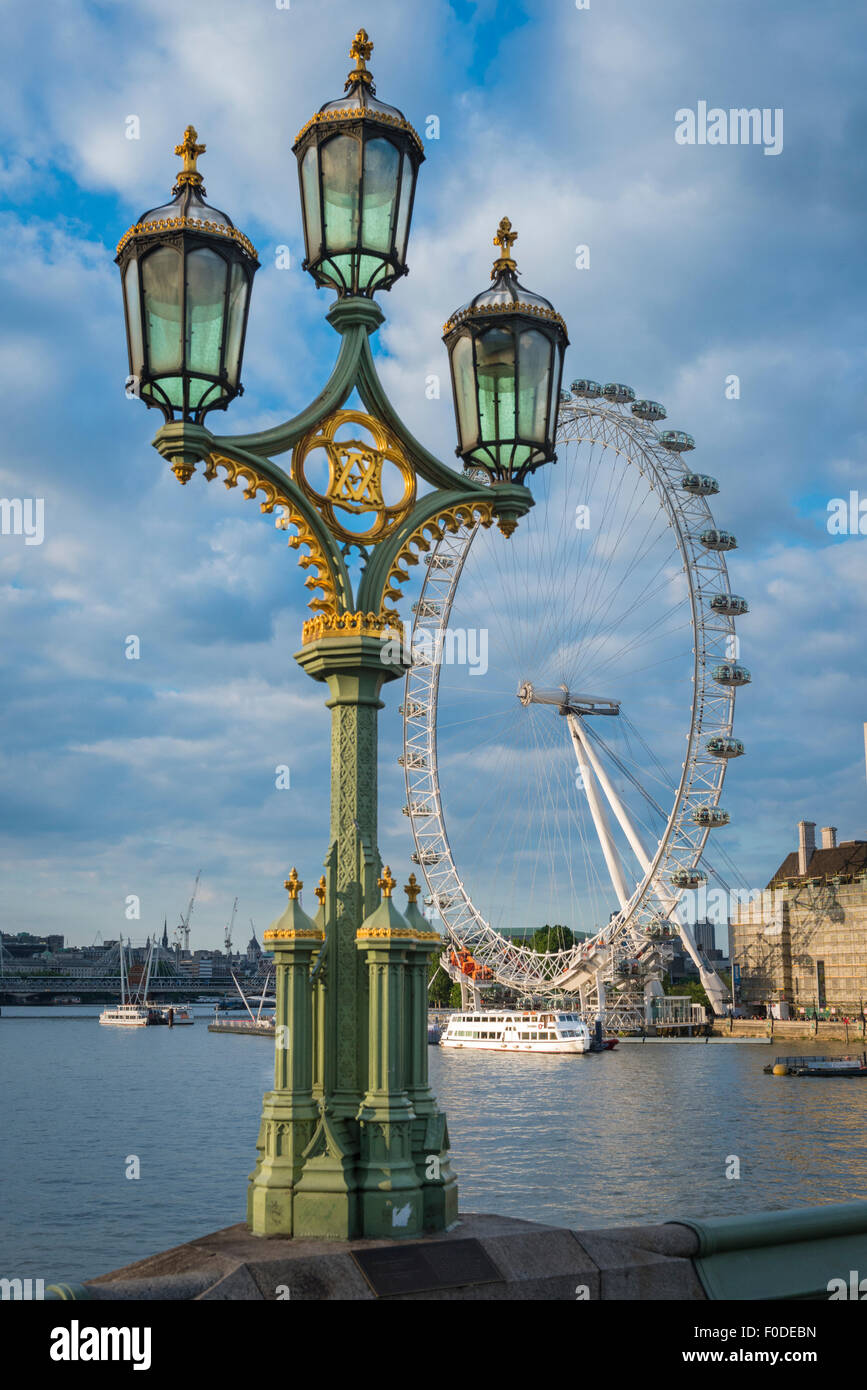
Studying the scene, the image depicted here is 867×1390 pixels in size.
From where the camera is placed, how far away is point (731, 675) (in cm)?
6981

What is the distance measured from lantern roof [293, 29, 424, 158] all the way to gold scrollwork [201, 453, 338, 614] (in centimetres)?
204

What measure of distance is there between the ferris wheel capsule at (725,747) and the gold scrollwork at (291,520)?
212 ft

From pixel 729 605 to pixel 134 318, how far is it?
6602 centimetres

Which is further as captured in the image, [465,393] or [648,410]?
[648,410]

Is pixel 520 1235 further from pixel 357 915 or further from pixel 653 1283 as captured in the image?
pixel 357 915

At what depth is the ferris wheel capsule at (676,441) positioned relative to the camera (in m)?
70.4

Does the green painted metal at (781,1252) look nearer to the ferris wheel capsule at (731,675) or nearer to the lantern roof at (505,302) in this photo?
the lantern roof at (505,302)

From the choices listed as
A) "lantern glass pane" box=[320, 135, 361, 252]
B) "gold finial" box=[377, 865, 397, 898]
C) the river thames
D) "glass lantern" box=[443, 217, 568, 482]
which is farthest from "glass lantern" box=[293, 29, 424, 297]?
the river thames

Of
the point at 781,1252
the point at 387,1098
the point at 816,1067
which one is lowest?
the point at 816,1067

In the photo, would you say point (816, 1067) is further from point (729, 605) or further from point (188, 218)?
point (188, 218)

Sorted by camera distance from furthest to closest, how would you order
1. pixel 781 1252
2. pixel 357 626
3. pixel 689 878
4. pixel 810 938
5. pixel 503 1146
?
pixel 810 938 → pixel 689 878 → pixel 503 1146 → pixel 357 626 → pixel 781 1252

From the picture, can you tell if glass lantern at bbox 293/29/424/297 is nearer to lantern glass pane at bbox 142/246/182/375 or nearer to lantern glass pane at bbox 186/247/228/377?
lantern glass pane at bbox 186/247/228/377

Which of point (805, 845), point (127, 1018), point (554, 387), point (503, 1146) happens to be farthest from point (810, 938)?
point (554, 387)

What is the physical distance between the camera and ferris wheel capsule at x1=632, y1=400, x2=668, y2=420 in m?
70.6
